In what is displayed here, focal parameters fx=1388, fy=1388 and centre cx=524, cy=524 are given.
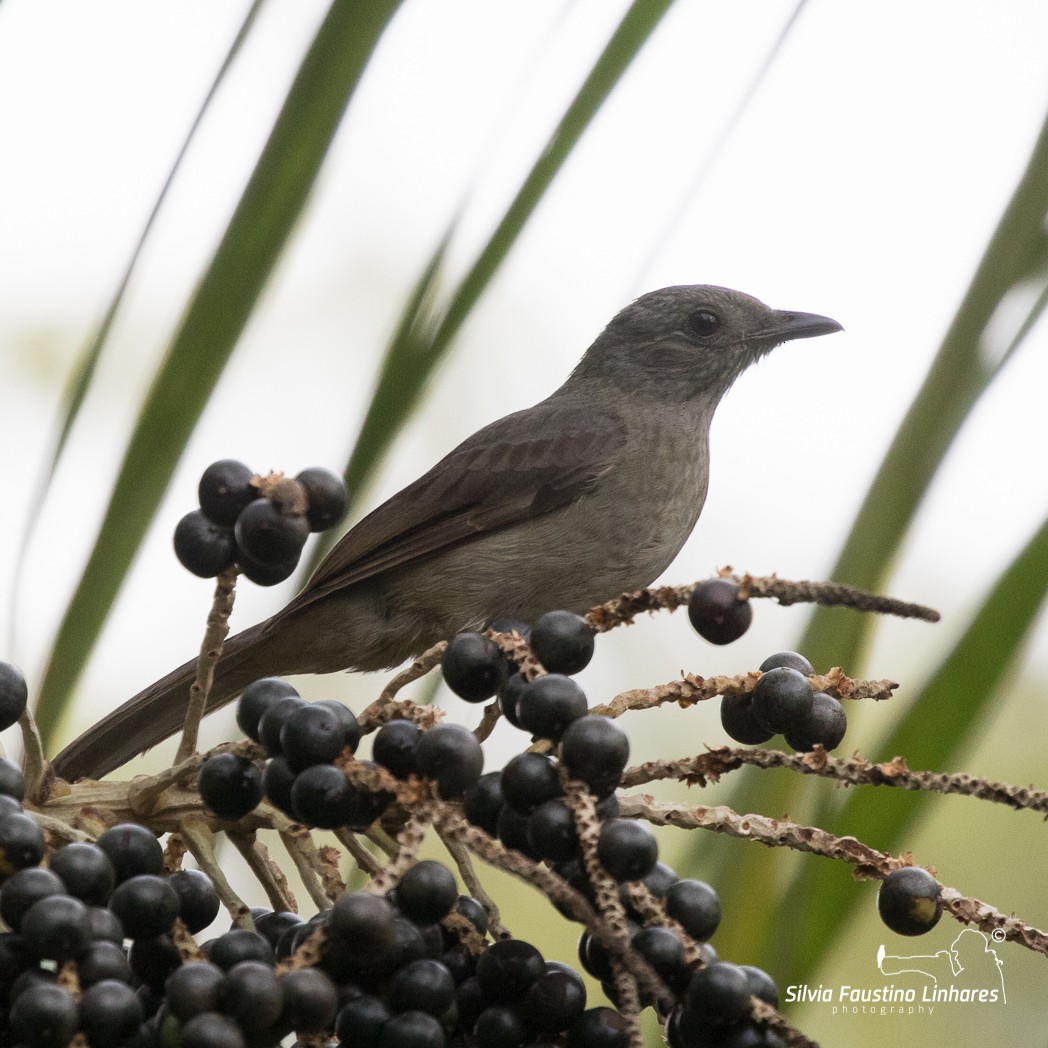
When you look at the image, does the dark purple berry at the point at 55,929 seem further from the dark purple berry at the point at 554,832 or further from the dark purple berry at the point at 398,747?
the dark purple berry at the point at 554,832

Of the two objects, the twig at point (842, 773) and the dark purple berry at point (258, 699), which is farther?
the dark purple berry at point (258, 699)

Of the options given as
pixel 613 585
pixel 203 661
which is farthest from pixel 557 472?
pixel 203 661

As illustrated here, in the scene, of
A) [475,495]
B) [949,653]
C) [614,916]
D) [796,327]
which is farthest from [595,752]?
[796,327]

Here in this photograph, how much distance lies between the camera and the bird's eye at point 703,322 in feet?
15.9

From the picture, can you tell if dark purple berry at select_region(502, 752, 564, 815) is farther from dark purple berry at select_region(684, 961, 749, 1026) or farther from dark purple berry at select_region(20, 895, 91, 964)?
dark purple berry at select_region(20, 895, 91, 964)

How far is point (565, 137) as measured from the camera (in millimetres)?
2068

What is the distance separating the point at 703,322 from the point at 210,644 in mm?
3403

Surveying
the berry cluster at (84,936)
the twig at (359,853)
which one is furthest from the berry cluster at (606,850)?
the berry cluster at (84,936)

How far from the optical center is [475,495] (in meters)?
4.11

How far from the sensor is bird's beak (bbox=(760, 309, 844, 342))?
184 inches

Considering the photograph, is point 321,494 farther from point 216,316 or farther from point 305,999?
point 305,999

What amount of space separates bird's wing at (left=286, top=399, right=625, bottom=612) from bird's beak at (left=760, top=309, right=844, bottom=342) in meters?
0.74

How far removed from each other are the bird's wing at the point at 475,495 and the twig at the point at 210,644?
204cm


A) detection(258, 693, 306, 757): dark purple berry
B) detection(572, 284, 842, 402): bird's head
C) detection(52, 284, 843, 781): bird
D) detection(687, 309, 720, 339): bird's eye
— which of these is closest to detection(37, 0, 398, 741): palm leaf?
detection(258, 693, 306, 757): dark purple berry
